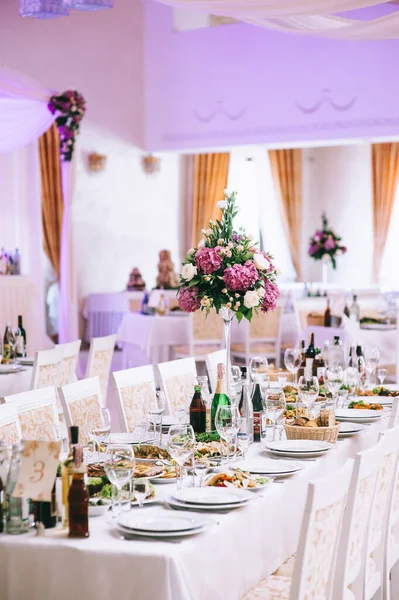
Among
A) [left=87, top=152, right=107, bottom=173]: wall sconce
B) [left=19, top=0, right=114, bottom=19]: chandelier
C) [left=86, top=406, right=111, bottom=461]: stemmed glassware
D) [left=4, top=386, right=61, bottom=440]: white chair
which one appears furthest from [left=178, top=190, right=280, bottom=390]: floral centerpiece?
[left=87, top=152, right=107, bottom=173]: wall sconce

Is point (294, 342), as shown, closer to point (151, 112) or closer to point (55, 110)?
point (55, 110)

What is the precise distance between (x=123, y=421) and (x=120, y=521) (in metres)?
2.01

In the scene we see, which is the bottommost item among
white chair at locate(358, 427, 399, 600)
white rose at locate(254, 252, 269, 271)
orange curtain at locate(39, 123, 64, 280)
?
white chair at locate(358, 427, 399, 600)

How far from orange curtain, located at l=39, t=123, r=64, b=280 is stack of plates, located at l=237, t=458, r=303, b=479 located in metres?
9.38

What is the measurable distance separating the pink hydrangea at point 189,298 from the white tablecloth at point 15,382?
1.86m

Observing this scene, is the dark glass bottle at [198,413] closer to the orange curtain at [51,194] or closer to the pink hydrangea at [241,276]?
the pink hydrangea at [241,276]

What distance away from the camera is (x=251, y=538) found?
9.17 feet

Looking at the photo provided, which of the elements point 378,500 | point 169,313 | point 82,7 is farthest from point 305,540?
point 169,313

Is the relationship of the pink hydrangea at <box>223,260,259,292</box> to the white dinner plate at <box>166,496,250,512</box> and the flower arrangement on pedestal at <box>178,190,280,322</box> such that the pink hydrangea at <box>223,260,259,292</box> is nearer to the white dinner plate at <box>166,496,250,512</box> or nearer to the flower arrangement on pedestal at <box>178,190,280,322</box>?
the flower arrangement on pedestal at <box>178,190,280,322</box>

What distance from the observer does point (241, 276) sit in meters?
4.09

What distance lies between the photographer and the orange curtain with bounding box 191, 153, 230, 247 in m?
15.1

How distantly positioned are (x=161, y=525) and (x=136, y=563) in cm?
20

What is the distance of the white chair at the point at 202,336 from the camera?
9664 mm

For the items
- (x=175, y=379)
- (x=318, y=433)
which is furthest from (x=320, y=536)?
(x=175, y=379)
